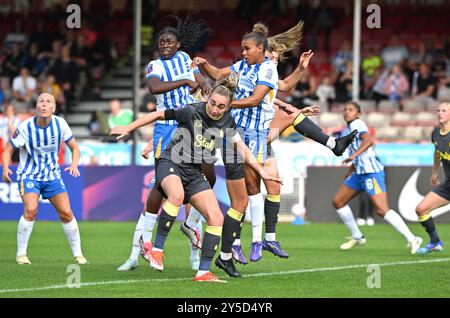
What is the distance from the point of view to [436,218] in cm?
2003

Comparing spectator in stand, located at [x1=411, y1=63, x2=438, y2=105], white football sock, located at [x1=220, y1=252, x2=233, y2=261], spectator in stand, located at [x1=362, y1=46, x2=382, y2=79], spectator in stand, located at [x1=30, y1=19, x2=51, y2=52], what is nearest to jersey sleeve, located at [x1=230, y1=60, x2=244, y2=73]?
white football sock, located at [x1=220, y1=252, x2=233, y2=261]

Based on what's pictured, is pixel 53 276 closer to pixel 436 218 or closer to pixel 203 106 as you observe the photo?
pixel 203 106

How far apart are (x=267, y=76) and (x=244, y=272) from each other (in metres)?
2.09

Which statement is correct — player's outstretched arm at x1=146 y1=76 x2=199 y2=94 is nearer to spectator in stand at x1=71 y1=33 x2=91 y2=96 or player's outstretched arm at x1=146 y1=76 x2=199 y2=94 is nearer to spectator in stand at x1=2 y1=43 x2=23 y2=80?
spectator in stand at x1=71 y1=33 x2=91 y2=96

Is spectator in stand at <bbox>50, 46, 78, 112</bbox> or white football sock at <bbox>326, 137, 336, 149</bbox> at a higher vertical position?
spectator in stand at <bbox>50, 46, 78, 112</bbox>

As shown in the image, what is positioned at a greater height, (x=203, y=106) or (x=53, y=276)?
(x=203, y=106)

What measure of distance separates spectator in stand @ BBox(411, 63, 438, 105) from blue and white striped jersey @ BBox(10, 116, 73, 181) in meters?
13.1

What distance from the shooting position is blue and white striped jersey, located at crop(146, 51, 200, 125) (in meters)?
11.4

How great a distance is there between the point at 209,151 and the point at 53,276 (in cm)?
210

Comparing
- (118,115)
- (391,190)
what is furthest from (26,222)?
(118,115)

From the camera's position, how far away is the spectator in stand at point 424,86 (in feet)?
78.2

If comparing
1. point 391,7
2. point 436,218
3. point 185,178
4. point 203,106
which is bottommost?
point 436,218

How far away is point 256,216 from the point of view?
11.7 m
